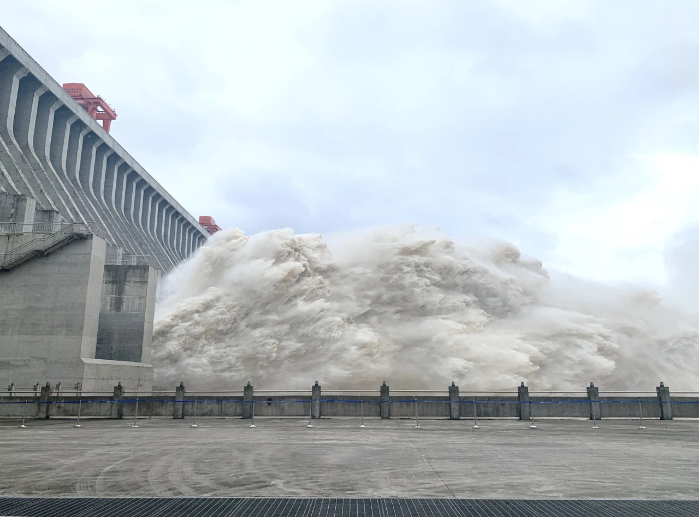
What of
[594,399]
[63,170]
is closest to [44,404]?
[594,399]

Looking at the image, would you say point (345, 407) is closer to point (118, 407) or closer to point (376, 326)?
point (118, 407)

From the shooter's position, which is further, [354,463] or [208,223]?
[208,223]

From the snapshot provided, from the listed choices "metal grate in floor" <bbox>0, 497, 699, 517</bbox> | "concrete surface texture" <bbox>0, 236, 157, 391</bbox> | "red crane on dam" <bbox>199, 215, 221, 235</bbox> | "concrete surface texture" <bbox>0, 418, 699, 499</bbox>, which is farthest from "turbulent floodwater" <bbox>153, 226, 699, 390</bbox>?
"red crane on dam" <bbox>199, 215, 221, 235</bbox>

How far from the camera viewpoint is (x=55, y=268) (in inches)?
1404

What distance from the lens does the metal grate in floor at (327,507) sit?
7.79 meters

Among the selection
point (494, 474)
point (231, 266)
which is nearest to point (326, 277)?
point (231, 266)

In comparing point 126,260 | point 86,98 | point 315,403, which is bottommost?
point 315,403

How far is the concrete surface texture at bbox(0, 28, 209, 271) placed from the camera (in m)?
48.8

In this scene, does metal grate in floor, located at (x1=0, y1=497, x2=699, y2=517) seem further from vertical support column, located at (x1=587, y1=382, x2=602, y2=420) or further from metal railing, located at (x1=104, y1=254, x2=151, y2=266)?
metal railing, located at (x1=104, y1=254, x2=151, y2=266)

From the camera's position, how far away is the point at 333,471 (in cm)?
1120

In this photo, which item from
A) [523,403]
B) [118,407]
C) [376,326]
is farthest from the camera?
[376,326]

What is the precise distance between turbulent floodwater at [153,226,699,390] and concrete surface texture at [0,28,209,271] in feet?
47.8

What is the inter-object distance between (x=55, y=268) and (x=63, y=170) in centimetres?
2988

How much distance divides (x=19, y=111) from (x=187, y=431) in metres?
48.8
